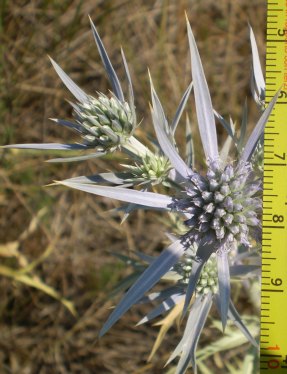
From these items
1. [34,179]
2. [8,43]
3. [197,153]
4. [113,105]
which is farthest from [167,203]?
[8,43]

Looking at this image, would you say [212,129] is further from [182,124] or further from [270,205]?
[182,124]

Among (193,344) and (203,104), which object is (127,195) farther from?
(193,344)

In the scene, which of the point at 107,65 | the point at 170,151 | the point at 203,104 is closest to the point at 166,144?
the point at 170,151

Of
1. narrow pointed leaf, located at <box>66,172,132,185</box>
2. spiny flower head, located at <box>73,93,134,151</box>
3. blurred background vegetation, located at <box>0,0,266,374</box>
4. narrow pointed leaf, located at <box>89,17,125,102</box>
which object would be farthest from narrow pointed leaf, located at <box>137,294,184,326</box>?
blurred background vegetation, located at <box>0,0,266,374</box>

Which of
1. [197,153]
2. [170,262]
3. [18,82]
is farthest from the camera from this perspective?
[18,82]

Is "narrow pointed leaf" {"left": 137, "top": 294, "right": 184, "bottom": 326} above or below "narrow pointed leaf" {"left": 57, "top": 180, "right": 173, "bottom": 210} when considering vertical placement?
below

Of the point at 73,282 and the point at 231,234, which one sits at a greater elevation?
the point at 231,234

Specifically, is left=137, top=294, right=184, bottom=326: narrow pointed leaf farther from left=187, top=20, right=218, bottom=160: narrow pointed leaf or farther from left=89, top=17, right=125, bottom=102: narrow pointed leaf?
left=89, top=17, right=125, bottom=102: narrow pointed leaf

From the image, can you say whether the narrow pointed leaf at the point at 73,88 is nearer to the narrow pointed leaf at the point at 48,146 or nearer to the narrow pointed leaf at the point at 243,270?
the narrow pointed leaf at the point at 48,146
